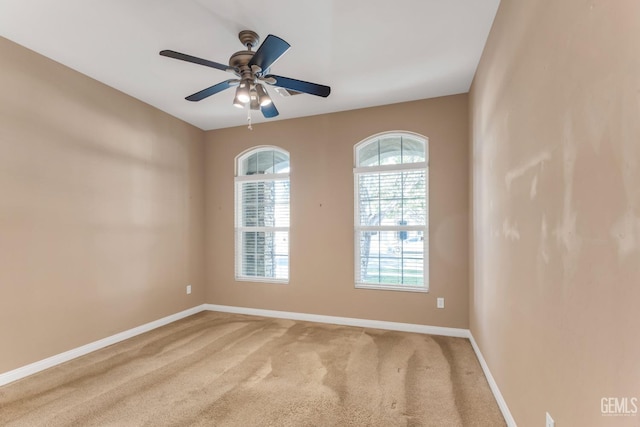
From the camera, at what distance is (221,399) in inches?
90.7

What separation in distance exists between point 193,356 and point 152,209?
1.93m

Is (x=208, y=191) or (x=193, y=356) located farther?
(x=208, y=191)

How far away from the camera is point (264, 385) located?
2504 millimetres

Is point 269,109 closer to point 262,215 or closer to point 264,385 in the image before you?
point 262,215

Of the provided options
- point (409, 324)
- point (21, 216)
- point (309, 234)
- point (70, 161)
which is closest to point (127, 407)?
point (21, 216)

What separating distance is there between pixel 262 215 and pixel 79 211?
2.18 meters

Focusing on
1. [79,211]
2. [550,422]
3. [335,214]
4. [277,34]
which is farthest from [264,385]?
[277,34]

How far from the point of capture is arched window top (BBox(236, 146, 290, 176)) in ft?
14.8

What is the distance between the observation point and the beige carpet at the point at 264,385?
2.09 m

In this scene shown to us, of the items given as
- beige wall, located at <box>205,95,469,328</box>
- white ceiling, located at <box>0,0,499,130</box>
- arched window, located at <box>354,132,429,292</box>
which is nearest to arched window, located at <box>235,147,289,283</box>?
beige wall, located at <box>205,95,469,328</box>

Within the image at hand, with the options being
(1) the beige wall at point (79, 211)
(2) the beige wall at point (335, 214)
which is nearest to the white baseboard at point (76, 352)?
(1) the beige wall at point (79, 211)

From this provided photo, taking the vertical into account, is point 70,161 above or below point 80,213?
above

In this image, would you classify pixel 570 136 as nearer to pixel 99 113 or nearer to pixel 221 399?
pixel 221 399

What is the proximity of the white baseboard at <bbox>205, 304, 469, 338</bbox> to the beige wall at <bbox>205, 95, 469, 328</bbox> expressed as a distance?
0.21 ft
